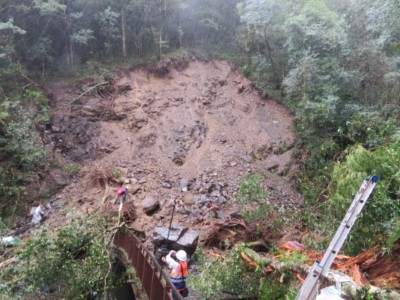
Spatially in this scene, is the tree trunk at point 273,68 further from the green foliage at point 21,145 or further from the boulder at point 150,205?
the green foliage at point 21,145

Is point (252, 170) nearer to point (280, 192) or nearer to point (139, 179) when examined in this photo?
point (280, 192)

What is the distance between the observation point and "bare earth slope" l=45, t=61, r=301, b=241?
13680 mm

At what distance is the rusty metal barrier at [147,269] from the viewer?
18.7 feet

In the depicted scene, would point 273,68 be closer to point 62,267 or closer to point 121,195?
point 121,195

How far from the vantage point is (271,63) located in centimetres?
1930

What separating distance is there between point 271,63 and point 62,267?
15.8 meters

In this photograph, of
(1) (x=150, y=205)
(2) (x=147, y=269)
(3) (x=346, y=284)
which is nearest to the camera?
(3) (x=346, y=284)

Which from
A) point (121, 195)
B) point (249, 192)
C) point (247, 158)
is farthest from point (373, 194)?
point (247, 158)

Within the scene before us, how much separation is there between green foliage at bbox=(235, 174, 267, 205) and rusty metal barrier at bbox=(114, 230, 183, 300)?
19.3 feet

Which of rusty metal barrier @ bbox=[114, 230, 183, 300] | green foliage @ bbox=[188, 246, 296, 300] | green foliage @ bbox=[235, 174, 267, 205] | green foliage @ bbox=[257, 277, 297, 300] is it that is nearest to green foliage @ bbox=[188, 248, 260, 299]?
green foliage @ bbox=[188, 246, 296, 300]

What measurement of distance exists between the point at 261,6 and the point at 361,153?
12.2 meters

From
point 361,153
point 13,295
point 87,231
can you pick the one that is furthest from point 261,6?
point 13,295

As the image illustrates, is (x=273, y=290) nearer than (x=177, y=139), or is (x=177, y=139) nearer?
(x=273, y=290)

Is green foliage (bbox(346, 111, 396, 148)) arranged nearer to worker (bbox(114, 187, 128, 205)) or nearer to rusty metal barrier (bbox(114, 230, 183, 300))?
rusty metal barrier (bbox(114, 230, 183, 300))
